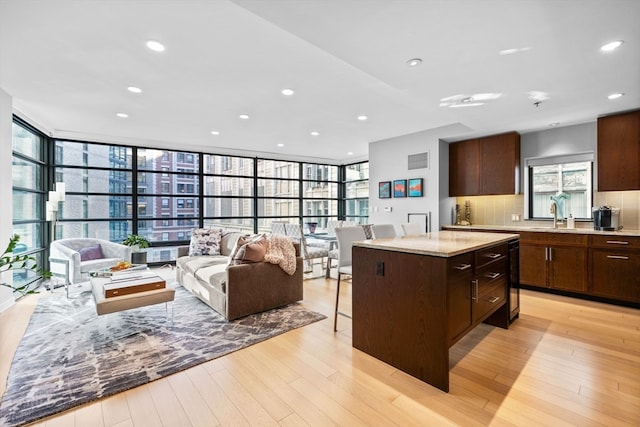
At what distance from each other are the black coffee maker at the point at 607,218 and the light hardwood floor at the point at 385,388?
4.97 feet

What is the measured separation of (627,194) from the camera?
13.2 ft

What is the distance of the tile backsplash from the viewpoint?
13.1 ft

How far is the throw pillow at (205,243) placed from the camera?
4777 millimetres

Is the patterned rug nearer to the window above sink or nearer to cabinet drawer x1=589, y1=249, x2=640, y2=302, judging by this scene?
cabinet drawer x1=589, y1=249, x2=640, y2=302

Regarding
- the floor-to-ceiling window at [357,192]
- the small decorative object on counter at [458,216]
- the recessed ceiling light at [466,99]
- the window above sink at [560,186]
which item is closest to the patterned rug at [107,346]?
the recessed ceiling light at [466,99]

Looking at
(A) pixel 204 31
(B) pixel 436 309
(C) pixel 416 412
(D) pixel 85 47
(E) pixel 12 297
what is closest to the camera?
(C) pixel 416 412

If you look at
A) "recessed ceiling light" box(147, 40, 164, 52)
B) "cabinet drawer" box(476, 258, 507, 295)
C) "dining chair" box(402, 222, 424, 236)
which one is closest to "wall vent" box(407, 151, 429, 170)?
"dining chair" box(402, 222, 424, 236)

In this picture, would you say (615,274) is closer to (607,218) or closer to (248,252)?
(607,218)

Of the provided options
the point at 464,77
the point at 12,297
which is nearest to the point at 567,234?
the point at 464,77

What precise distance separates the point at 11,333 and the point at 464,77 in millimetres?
5103

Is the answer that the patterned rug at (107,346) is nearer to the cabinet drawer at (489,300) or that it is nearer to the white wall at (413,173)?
the cabinet drawer at (489,300)

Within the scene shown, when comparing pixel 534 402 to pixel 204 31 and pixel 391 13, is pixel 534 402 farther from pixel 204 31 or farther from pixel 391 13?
pixel 204 31

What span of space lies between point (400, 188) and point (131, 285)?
4.72 m

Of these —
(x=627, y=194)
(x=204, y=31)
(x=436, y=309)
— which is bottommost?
(x=436, y=309)
